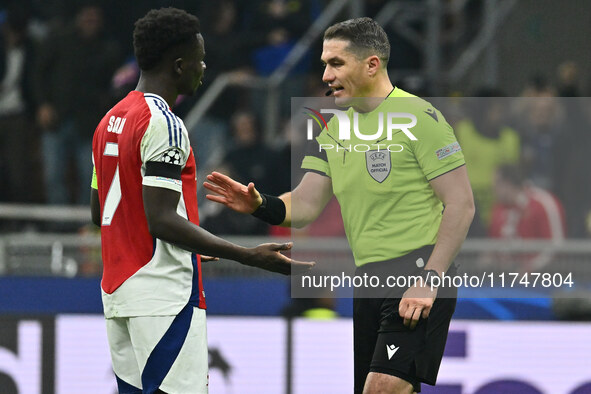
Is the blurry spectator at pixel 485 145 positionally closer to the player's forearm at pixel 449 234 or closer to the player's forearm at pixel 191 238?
the player's forearm at pixel 449 234

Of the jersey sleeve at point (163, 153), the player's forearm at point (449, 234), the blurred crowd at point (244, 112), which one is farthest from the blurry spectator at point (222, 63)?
the jersey sleeve at point (163, 153)

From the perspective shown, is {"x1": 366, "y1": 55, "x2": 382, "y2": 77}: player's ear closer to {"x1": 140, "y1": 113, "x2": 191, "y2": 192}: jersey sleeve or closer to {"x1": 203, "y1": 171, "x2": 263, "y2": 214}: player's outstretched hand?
{"x1": 203, "y1": 171, "x2": 263, "y2": 214}: player's outstretched hand

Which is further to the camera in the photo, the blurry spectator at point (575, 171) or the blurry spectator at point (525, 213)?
the blurry spectator at point (575, 171)

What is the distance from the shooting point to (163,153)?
409cm

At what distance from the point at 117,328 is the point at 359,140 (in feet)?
4.72

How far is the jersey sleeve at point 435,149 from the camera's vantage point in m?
4.68

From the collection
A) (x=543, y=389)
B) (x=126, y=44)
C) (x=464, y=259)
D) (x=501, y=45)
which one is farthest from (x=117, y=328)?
(x=501, y=45)

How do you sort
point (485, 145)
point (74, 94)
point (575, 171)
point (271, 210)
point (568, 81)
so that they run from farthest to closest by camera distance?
point (74, 94) < point (568, 81) < point (485, 145) < point (575, 171) < point (271, 210)

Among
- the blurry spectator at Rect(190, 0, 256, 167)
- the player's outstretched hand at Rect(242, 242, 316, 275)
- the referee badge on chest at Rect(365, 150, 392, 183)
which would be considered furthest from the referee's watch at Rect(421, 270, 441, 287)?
the blurry spectator at Rect(190, 0, 256, 167)

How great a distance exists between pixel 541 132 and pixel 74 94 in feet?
14.1

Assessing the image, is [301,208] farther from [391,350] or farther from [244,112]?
[244,112]

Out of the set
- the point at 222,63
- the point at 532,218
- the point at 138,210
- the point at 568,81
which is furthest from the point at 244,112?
the point at 138,210

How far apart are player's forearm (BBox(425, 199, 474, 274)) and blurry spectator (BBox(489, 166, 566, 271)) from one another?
4.06m

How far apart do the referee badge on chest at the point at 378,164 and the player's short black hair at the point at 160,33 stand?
42.1 inches
